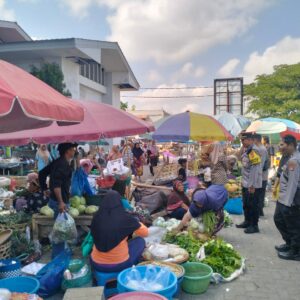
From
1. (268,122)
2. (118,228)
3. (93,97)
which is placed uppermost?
(93,97)

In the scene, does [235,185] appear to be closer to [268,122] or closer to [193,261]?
[268,122]

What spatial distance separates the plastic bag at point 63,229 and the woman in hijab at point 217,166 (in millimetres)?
Answer: 2868

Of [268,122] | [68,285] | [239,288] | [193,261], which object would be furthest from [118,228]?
[268,122]

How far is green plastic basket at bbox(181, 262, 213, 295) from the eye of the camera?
4.29 meters

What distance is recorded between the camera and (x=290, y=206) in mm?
5277

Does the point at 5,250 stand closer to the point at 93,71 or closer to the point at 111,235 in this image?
the point at 111,235

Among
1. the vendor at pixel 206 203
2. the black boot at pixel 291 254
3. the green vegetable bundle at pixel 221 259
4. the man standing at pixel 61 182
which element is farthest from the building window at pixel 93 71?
the black boot at pixel 291 254

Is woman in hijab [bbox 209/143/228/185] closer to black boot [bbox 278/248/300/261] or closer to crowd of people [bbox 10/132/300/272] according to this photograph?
crowd of people [bbox 10/132/300/272]

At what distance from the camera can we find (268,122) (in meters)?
10.6

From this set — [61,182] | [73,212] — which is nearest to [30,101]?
[61,182]

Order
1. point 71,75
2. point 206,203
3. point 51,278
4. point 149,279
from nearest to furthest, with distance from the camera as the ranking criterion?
point 149,279 < point 51,278 < point 206,203 < point 71,75

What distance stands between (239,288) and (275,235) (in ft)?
8.68

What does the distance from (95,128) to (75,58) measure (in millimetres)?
12703

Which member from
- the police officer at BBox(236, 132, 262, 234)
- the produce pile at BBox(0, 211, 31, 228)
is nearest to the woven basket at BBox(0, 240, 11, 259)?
the produce pile at BBox(0, 211, 31, 228)
